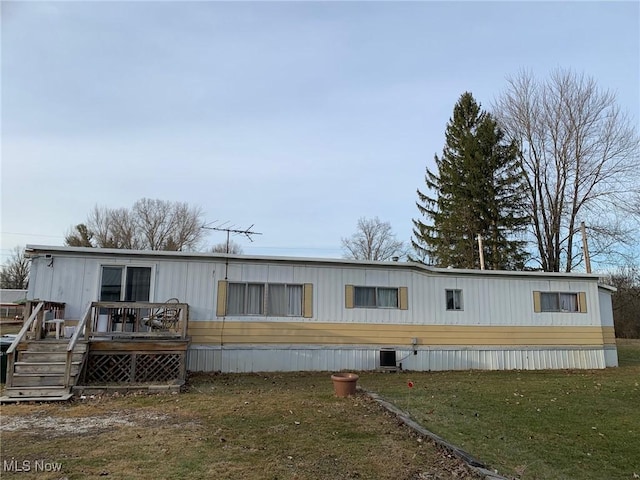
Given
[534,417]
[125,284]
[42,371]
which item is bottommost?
[534,417]

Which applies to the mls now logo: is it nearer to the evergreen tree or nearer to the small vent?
the small vent

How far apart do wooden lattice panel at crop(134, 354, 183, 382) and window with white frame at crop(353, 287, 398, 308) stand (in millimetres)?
5115

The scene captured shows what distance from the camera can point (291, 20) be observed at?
10688mm

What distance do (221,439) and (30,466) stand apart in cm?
191

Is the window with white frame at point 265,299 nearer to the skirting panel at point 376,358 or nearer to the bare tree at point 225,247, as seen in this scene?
the skirting panel at point 376,358

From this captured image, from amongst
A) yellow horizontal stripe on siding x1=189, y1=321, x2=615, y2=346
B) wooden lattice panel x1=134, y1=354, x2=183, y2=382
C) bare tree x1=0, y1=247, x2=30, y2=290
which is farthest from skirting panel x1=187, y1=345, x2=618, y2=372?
bare tree x1=0, y1=247, x2=30, y2=290

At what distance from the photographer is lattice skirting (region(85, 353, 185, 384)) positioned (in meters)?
9.19

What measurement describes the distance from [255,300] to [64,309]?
4.63 meters

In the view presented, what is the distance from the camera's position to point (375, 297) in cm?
1267

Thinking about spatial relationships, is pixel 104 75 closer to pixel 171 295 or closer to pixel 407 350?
pixel 171 295

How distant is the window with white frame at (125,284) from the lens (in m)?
11.2

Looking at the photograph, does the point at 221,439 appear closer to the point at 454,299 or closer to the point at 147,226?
the point at 454,299

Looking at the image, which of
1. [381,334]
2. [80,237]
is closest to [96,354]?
[381,334]

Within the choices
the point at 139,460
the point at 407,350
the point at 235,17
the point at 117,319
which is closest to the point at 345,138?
the point at 235,17
